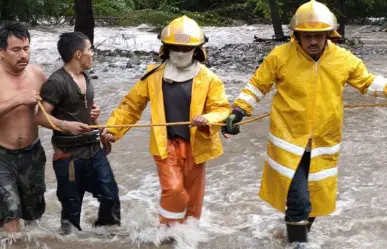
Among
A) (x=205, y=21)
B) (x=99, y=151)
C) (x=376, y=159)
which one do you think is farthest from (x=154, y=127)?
(x=205, y=21)

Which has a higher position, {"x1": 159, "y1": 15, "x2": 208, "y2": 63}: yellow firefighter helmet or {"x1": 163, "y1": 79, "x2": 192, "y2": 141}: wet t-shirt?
{"x1": 159, "y1": 15, "x2": 208, "y2": 63}: yellow firefighter helmet

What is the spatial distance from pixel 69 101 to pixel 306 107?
1.55m

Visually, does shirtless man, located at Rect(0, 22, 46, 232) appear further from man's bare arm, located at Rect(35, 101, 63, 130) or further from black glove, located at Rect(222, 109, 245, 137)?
black glove, located at Rect(222, 109, 245, 137)

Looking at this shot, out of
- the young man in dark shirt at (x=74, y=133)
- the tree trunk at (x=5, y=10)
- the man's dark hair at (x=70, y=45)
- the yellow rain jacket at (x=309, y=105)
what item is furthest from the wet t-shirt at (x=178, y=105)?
the tree trunk at (x=5, y=10)

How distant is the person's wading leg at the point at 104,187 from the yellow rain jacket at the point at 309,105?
102 cm

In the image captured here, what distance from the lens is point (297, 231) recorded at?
170 inches

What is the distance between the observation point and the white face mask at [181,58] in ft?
13.8

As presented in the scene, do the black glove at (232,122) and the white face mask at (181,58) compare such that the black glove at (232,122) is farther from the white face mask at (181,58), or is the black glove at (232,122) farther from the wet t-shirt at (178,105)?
the white face mask at (181,58)

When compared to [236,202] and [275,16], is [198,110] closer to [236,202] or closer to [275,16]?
[236,202]

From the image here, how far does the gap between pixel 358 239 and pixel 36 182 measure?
2.34 m

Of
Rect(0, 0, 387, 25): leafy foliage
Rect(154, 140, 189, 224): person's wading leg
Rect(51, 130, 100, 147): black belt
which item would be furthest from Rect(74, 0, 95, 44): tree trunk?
Rect(154, 140, 189, 224): person's wading leg

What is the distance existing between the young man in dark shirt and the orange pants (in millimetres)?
426

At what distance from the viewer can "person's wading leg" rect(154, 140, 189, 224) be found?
4234mm

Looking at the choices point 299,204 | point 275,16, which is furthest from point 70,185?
point 275,16
